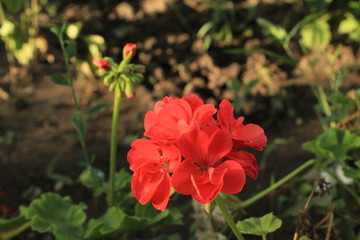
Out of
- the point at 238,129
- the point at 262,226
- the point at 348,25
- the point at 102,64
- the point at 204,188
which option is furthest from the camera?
the point at 348,25

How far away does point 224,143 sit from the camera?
97 cm

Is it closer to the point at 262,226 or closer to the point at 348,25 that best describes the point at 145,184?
the point at 262,226

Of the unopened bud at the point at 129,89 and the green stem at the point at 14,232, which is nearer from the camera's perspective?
the unopened bud at the point at 129,89

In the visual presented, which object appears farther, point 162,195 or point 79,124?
point 79,124

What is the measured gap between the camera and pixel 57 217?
Result: 1.65 meters

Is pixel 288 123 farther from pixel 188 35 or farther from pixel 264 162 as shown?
pixel 188 35

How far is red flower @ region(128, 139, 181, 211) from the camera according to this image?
1.03m

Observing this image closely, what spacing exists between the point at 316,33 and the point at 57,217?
184 centimetres

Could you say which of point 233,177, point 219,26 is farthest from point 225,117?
point 219,26

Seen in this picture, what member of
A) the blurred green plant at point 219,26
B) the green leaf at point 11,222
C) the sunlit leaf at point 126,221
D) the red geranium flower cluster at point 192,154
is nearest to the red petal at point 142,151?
the red geranium flower cluster at point 192,154

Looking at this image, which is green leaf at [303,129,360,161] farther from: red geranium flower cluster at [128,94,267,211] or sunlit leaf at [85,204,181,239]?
red geranium flower cluster at [128,94,267,211]

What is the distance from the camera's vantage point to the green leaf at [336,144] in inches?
62.6

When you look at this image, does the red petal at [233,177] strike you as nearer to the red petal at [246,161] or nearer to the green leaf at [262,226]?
the red petal at [246,161]

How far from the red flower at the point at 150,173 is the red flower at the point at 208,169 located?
0.06 metres
